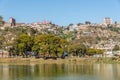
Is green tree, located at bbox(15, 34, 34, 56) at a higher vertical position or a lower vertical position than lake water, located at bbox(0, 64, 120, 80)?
higher

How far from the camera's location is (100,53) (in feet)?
372

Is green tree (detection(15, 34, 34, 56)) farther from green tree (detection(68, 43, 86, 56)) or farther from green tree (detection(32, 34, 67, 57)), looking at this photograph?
green tree (detection(68, 43, 86, 56))

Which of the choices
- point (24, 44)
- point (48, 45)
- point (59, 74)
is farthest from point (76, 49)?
point (59, 74)

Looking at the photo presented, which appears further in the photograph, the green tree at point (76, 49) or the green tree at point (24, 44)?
the green tree at point (76, 49)

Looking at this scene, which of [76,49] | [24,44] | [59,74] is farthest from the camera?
[76,49]

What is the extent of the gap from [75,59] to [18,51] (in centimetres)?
1472

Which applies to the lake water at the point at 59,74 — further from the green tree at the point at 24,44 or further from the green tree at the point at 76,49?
the green tree at the point at 76,49

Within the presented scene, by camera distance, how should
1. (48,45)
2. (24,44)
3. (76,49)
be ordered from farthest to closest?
(76,49) < (24,44) < (48,45)

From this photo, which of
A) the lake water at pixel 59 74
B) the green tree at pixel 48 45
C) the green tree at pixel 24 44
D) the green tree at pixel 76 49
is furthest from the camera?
the green tree at pixel 76 49

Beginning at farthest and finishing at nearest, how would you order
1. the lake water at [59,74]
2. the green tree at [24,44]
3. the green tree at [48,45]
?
the green tree at [24,44]
the green tree at [48,45]
the lake water at [59,74]

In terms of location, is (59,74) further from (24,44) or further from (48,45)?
(24,44)

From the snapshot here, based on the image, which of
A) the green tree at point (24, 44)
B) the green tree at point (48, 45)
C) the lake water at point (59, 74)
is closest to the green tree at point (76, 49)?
the green tree at point (48, 45)

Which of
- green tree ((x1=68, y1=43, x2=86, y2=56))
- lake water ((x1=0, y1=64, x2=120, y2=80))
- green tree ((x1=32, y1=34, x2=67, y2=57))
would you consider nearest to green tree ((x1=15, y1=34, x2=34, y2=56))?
green tree ((x1=32, y1=34, x2=67, y2=57))

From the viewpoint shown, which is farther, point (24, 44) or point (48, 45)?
point (24, 44)
